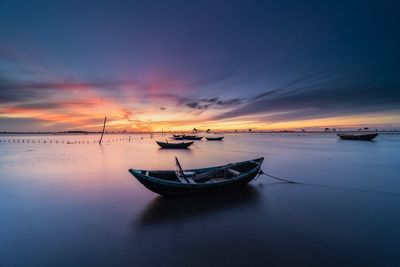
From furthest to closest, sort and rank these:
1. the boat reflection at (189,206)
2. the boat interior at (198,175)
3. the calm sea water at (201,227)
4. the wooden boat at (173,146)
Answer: the wooden boat at (173,146) → the boat interior at (198,175) → the boat reflection at (189,206) → the calm sea water at (201,227)

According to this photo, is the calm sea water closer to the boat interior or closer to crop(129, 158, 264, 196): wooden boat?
crop(129, 158, 264, 196): wooden boat

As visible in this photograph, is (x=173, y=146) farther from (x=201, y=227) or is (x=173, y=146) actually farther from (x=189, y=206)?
(x=201, y=227)

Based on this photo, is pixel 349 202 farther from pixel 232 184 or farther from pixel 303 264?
pixel 303 264

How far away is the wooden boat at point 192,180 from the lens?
8.32 metres

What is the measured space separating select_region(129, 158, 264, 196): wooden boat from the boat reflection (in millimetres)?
391

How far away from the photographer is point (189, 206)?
27.5 ft

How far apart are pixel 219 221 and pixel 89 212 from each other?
208 inches

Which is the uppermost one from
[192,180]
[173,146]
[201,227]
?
[192,180]

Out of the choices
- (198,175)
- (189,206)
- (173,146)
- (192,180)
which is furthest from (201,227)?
(173,146)

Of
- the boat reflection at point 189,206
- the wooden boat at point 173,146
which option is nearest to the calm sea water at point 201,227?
the boat reflection at point 189,206

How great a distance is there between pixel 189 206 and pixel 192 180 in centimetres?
164

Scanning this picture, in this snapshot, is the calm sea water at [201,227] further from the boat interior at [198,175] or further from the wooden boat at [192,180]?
the boat interior at [198,175]

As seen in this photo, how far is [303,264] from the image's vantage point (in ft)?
15.5

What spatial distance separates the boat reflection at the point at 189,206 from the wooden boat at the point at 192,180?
39 centimetres
